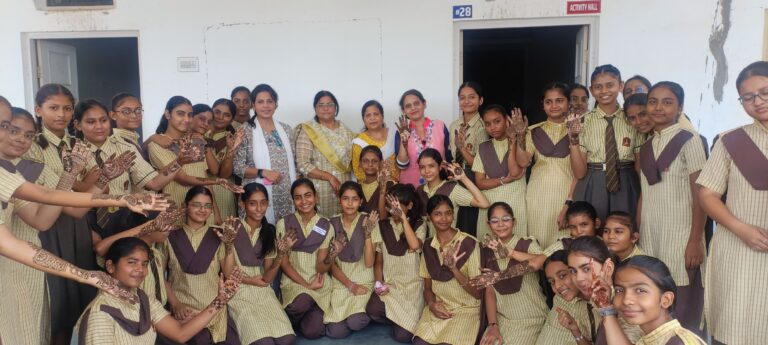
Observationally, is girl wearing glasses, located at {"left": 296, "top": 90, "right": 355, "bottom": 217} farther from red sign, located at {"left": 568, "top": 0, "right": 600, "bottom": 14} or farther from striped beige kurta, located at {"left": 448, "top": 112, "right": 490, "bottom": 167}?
red sign, located at {"left": 568, "top": 0, "right": 600, "bottom": 14}

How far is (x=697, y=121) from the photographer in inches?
182

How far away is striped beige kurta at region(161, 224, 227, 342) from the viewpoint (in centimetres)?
306

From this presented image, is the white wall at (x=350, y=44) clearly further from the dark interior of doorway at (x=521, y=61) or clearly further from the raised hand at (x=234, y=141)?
the raised hand at (x=234, y=141)

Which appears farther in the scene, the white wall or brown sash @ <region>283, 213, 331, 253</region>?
the white wall

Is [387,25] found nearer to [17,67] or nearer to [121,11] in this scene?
[121,11]

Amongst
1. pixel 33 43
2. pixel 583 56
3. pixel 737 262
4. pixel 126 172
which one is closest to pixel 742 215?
pixel 737 262

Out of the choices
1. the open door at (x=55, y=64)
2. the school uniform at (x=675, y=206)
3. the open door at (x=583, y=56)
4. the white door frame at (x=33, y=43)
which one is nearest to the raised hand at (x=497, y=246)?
the school uniform at (x=675, y=206)

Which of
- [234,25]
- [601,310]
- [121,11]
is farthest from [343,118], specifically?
[601,310]

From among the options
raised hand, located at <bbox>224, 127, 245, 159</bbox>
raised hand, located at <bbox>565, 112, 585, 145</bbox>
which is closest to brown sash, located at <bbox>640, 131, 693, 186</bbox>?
raised hand, located at <bbox>565, 112, 585, 145</bbox>

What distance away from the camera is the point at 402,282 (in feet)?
11.1

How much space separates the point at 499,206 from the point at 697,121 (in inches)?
99.6

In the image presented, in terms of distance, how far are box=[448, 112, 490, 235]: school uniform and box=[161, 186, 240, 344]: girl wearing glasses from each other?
4.29ft

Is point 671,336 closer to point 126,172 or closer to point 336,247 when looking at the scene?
point 336,247

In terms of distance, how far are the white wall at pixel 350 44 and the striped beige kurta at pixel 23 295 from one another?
2.78 m
